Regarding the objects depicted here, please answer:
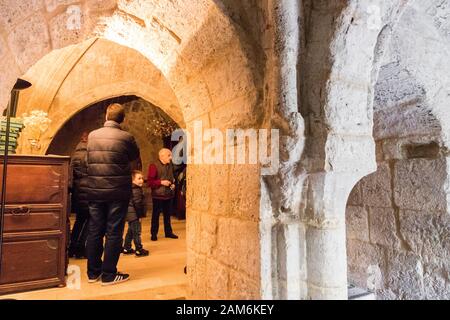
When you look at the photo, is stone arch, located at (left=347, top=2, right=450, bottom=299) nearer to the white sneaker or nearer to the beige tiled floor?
the beige tiled floor

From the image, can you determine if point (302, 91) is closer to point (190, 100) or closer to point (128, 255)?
point (190, 100)

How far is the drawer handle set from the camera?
2169 millimetres

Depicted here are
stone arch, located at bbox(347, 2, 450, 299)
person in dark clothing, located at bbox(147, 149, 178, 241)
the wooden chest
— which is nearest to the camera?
stone arch, located at bbox(347, 2, 450, 299)

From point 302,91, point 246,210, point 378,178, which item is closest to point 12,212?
point 246,210

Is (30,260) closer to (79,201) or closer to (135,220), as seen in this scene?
(79,201)

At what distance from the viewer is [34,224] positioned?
2.24m

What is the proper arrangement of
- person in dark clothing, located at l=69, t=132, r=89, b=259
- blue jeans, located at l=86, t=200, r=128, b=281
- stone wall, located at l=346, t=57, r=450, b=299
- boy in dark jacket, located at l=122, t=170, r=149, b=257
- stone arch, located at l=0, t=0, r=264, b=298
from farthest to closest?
boy in dark jacket, located at l=122, t=170, r=149, b=257
person in dark clothing, located at l=69, t=132, r=89, b=259
blue jeans, located at l=86, t=200, r=128, b=281
stone wall, located at l=346, t=57, r=450, b=299
stone arch, located at l=0, t=0, r=264, b=298

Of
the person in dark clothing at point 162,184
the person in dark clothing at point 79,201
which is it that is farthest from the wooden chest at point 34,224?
the person in dark clothing at point 162,184

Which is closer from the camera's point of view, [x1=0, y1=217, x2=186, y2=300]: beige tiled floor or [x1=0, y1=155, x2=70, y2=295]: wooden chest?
[x1=0, y1=217, x2=186, y2=300]: beige tiled floor

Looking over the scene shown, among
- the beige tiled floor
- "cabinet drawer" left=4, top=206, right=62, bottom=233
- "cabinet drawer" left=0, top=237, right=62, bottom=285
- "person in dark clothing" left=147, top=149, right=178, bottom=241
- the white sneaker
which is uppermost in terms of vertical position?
"person in dark clothing" left=147, top=149, right=178, bottom=241

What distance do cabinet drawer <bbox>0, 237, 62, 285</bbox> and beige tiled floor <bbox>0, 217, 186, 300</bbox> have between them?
118mm

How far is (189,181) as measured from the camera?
1732 mm

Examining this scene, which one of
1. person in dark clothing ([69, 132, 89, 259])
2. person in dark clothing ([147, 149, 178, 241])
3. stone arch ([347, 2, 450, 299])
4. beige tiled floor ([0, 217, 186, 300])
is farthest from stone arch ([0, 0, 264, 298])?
person in dark clothing ([147, 149, 178, 241])

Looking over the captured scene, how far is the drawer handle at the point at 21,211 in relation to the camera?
2169mm
